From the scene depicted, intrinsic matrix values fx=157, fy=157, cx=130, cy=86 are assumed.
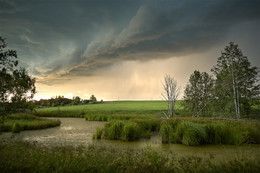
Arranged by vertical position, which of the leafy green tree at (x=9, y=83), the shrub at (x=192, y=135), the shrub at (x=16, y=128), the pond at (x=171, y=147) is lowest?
the shrub at (x=16, y=128)

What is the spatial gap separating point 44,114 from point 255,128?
110 ft

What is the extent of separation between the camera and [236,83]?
20.1 meters

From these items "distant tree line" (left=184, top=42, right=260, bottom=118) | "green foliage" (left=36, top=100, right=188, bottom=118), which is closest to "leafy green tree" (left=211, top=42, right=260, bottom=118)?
"distant tree line" (left=184, top=42, right=260, bottom=118)

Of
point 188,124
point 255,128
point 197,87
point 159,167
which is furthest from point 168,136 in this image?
point 197,87

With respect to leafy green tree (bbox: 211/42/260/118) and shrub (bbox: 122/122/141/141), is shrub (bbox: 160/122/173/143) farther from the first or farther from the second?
leafy green tree (bbox: 211/42/260/118)

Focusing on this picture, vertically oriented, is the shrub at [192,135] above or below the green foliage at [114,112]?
above

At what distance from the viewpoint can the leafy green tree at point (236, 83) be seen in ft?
65.8

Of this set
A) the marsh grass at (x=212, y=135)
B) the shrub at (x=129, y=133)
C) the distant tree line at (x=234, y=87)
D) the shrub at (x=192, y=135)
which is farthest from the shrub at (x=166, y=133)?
the distant tree line at (x=234, y=87)

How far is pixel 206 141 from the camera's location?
8.21 meters

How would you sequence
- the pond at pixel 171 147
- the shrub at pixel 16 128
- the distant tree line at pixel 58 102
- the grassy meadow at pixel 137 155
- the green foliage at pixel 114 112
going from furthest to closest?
the distant tree line at pixel 58 102 < the green foliage at pixel 114 112 < the shrub at pixel 16 128 < the pond at pixel 171 147 < the grassy meadow at pixel 137 155

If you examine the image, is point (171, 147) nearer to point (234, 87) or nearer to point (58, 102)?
point (234, 87)

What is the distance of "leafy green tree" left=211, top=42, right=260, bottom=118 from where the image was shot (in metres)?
20.0

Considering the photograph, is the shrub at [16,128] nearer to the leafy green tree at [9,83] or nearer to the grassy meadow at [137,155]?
the grassy meadow at [137,155]

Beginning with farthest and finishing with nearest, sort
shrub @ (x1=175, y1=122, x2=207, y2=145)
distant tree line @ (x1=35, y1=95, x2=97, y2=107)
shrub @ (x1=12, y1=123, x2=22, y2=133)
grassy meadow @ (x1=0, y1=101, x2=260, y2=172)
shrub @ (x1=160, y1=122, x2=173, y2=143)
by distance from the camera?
distant tree line @ (x1=35, y1=95, x2=97, y2=107) < shrub @ (x1=12, y1=123, x2=22, y2=133) < shrub @ (x1=160, y1=122, x2=173, y2=143) < shrub @ (x1=175, y1=122, x2=207, y2=145) < grassy meadow @ (x1=0, y1=101, x2=260, y2=172)
